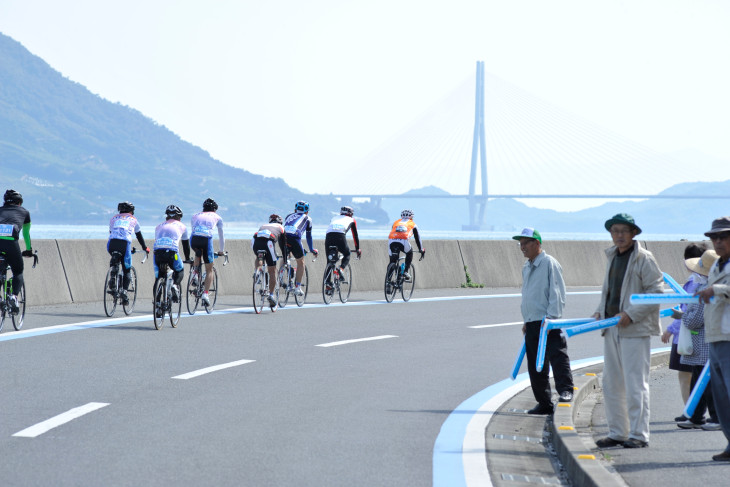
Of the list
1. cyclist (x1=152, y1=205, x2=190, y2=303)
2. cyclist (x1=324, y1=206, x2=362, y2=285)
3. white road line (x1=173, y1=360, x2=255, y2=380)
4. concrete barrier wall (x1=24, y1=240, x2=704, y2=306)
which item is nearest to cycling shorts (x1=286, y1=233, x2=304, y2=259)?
cyclist (x1=324, y1=206, x2=362, y2=285)

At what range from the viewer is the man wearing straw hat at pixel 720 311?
18.6 ft

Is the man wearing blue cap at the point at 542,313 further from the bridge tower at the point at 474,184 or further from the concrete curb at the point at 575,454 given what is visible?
the bridge tower at the point at 474,184

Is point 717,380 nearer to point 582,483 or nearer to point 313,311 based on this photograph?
point 582,483

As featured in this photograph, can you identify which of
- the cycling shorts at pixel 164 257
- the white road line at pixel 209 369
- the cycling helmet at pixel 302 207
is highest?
the cycling helmet at pixel 302 207

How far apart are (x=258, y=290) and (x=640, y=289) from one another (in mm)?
10183

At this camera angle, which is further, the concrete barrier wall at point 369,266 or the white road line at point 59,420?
the concrete barrier wall at point 369,266

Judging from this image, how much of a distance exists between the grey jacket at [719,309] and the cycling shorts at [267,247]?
10679mm

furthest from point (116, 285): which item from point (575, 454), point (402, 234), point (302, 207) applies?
point (575, 454)

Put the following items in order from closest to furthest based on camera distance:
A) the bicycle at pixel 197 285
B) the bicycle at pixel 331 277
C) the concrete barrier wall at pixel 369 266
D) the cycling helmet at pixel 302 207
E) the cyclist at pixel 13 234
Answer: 1. the cyclist at pixel 13 234
2. the bicycle at pixel 197 285
3. the concrete barrier wall at pixel 369 266
4. the cycling helmet at pixel 302 207
5. the bicycle at pixel 331 277

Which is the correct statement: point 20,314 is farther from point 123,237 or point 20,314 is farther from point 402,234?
point 402,234

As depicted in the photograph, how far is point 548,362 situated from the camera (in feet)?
27.1

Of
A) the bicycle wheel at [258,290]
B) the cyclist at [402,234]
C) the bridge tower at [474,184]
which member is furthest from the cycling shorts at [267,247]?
the bridge tower at [474,184]

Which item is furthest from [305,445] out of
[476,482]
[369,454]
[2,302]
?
[2,302]

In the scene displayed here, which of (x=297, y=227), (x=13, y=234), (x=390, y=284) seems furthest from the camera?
(x=390, y=284)
